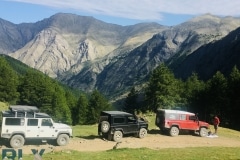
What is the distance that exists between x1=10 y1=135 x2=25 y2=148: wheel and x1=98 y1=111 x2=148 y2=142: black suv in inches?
303

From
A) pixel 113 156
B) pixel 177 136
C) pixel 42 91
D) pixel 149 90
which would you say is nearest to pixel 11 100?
pixel 42 91

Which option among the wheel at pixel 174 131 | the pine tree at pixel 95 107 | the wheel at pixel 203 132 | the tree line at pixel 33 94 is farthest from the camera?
the pine tree at pixel 95 107

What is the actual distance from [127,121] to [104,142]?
3121mm

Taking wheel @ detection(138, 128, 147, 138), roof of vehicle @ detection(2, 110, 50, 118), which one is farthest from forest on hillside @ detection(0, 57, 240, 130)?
roof of vehicle @ detection(2, 110, 50, 118)

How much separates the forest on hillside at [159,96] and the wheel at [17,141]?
4201 cm

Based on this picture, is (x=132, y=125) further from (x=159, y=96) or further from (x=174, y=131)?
(x=159, y=96)

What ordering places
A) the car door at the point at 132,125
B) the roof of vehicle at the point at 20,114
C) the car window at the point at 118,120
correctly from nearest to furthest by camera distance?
the roof of vehicle at the point at 20,114, the car window at the point at 118,120, the car door at the point at 132,125

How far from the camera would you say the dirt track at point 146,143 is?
29000 millimetres

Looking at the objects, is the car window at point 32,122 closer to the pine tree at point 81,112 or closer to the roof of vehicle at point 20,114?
the roof of vehicle at point 20,114

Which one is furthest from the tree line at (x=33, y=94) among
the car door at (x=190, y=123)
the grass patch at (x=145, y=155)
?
the grass patch at (x=145, y=155)

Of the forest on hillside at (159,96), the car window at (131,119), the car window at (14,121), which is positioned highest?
the forest on hillside at (159,96)

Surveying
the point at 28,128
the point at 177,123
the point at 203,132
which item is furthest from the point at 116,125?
the point at 203,132

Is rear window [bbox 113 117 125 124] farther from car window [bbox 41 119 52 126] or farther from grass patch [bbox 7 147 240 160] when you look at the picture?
grass patch [bbox 7 147 240 160]

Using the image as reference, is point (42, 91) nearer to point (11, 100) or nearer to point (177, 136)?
point (11, 100)
